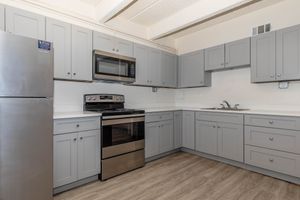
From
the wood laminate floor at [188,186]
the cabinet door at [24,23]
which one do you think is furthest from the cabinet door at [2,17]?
the wood laminate floor at [188,186]

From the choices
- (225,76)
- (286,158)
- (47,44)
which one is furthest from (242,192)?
(47,44)

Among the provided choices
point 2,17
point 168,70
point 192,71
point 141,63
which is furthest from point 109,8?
point 192,71

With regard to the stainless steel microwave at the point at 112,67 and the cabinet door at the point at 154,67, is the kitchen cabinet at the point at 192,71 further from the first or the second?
the stainless steel microwave at the point at 112,67

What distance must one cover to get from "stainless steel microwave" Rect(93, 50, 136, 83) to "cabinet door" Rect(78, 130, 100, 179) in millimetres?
910

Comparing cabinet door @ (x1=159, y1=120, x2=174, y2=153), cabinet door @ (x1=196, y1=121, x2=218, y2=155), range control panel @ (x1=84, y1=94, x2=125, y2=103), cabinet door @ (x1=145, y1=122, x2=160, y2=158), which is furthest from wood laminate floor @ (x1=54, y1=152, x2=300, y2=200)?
range control panel @ (x1=84, y1=94, x2=125, y2=103)

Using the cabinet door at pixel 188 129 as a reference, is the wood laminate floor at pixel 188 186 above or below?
below

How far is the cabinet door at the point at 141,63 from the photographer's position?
11.1ft

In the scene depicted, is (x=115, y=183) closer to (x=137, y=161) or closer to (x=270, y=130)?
(x=137, y=161)

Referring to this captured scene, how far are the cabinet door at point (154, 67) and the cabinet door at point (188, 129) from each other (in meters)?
0.88

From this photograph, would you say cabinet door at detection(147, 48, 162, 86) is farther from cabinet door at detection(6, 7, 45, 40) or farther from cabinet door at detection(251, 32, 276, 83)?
cabinet door at detection(6, 7, 45, 40)

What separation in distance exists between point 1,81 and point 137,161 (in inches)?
81.4

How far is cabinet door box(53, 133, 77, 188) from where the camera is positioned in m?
2.10

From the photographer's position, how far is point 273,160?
2.52 metres

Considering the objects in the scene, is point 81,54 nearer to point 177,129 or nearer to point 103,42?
point 103,42
